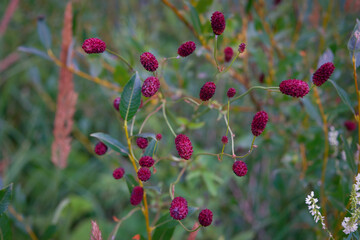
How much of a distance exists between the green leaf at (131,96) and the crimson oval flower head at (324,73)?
276mm

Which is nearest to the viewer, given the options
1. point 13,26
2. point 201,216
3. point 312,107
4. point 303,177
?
point 201,216

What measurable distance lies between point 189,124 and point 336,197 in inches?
13.9

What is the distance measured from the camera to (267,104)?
99 cm

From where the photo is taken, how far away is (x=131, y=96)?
19.4 inches

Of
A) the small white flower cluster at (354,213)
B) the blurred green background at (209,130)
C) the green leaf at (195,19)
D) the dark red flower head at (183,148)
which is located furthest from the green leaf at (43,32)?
the small white flower cluster at (354,213)

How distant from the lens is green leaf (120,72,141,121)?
49 centimetres

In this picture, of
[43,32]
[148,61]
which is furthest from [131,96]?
[43,32]

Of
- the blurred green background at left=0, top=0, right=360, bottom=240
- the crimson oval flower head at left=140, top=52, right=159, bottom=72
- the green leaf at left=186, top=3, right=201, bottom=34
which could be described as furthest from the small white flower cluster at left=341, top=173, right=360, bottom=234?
the green leaf at left=186, top=3, right=201, bottom=34

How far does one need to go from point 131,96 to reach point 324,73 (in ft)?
0.97

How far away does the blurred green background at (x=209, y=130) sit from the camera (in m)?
0.86

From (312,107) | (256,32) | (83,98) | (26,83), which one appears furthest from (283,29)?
(26,83)

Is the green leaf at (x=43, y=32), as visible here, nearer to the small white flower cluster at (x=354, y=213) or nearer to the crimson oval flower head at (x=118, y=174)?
the crimson oval flower head at (x=118, y=174)

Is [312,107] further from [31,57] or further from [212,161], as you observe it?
[31,57]

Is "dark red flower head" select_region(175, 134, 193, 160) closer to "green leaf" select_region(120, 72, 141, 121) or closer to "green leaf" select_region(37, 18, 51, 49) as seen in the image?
"green leaf" select_region(120, 72, 141, 121)
